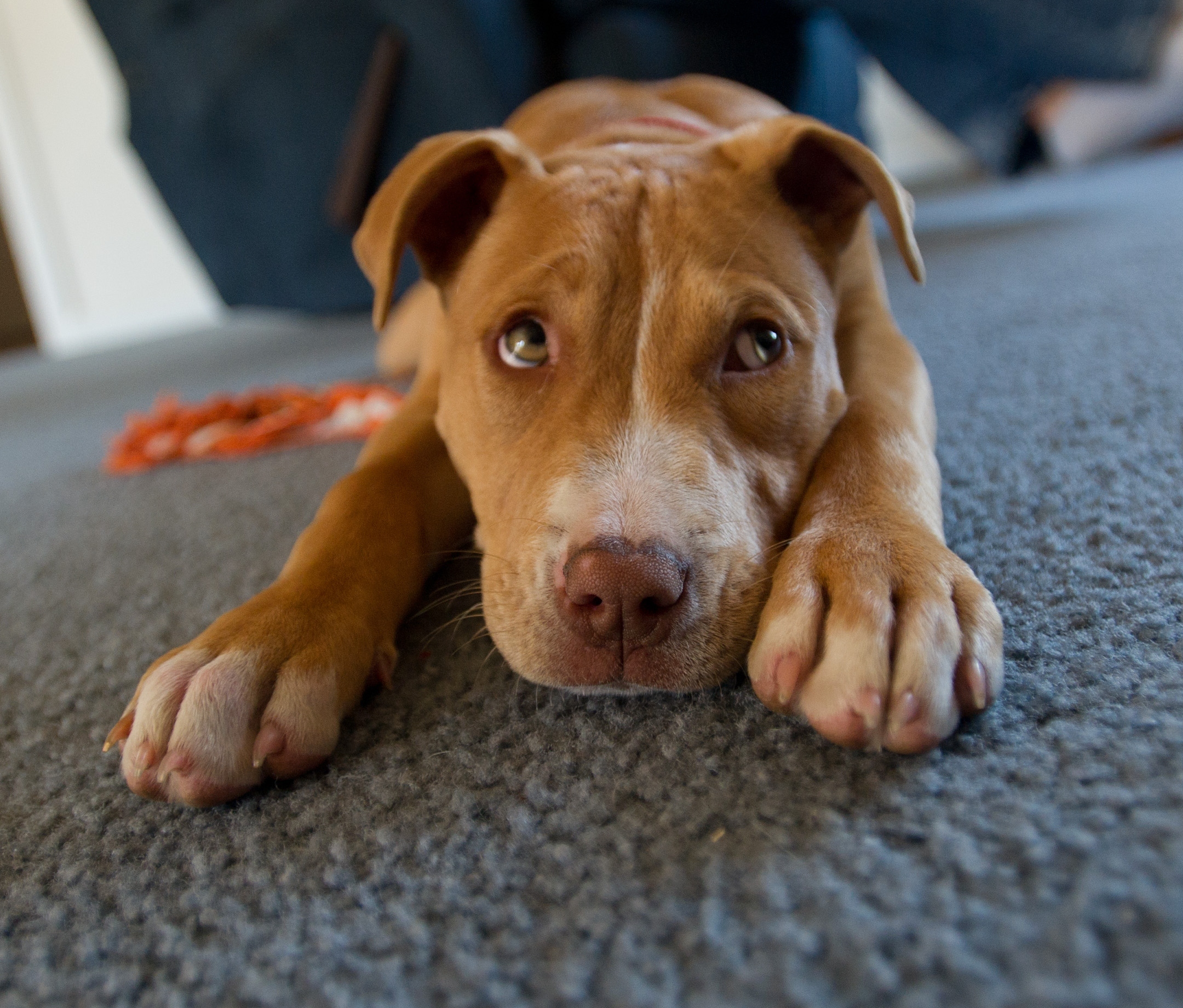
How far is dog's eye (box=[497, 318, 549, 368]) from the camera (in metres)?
1.66

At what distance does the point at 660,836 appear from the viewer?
102cm

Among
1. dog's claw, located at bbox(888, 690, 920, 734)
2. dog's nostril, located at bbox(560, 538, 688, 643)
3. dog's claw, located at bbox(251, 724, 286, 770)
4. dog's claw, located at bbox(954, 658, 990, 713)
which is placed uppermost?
dog's nostril, located at bbox(560, 538, 688, 643)

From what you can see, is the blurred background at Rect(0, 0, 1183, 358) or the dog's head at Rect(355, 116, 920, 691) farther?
the blurred background at Rect(0, 0, 1183, 358)

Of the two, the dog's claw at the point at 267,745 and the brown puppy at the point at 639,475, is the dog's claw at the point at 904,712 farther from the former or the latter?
the dog's claw at the point at 267,745

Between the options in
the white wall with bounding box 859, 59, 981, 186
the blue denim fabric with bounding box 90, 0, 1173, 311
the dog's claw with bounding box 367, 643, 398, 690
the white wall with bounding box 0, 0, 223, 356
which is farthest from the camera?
the white wall with bounding box 859, 59, 981, 186

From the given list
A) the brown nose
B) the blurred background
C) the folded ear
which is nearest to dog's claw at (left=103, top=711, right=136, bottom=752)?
the brown nose

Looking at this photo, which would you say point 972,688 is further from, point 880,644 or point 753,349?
point 753,349

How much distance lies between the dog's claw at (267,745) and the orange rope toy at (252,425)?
70.3 inches

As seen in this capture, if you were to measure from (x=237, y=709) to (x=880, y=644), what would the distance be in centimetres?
80

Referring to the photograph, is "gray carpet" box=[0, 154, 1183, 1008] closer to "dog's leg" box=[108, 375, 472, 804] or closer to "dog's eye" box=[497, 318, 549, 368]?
"dog's leg" box=[108, 375, 472, 804]

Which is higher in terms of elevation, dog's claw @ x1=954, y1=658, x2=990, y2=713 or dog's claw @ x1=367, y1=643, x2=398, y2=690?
Result: dog's claw @ x1=954, y1=658, x2=990, y2=713

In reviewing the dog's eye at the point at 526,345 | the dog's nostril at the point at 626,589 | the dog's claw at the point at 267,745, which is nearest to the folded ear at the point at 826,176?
the dog's eye at the point at 526,345

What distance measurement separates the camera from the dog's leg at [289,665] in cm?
120

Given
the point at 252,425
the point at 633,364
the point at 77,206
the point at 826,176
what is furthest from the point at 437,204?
the point at 77,206
